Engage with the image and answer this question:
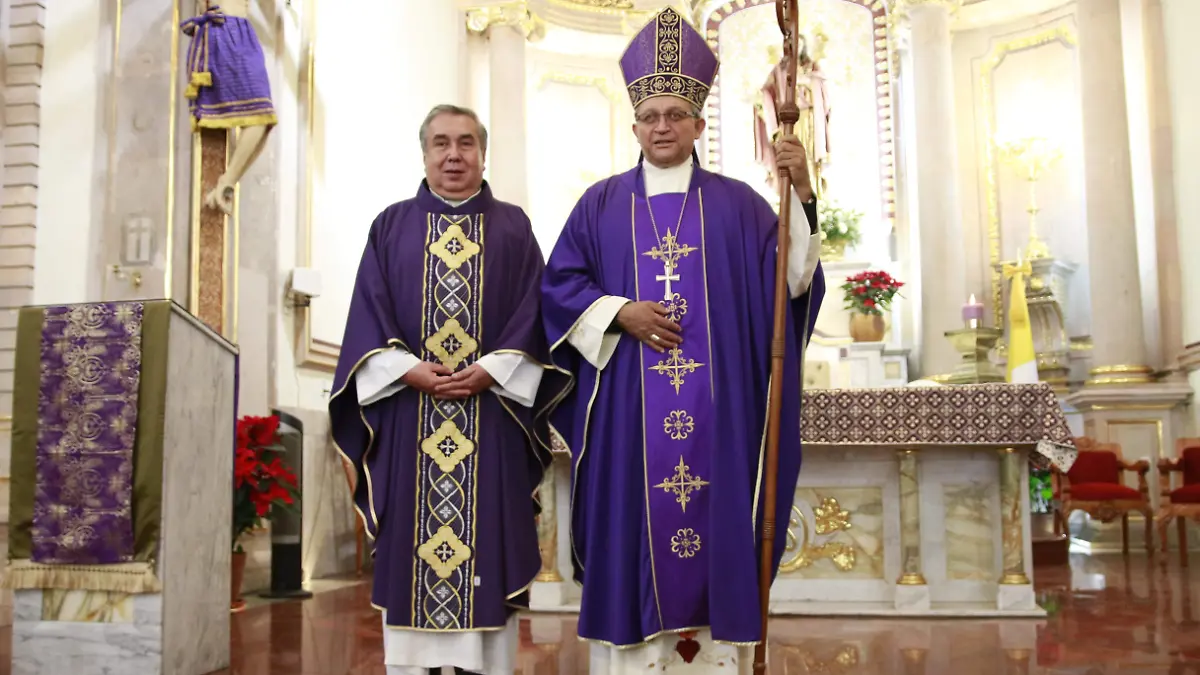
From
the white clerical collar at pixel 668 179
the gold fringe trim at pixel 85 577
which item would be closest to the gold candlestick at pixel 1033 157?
the white clerical collar at pixel 668 179

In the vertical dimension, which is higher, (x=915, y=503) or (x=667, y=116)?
(x=667, y=116)

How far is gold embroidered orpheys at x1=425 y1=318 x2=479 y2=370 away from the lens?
3.07 metres

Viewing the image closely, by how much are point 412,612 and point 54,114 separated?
3.91 meters

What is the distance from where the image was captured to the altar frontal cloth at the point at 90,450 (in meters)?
3.45

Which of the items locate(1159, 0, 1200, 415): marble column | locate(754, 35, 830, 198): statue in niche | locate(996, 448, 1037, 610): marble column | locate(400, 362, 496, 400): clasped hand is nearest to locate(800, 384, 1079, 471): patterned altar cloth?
locate(996, 448, 1037, 610): marble column

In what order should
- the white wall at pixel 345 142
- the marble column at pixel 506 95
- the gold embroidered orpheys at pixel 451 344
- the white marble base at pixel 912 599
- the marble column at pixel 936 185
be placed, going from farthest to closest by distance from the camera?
the marble column at pixel 506 95 → the marble column at pixel 936 185 → the white wall at pixel 345 142 → the white marble base at pixel 912 599 → the gold embroidered orpheys at pixel 451 344

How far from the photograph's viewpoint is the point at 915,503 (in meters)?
5.31

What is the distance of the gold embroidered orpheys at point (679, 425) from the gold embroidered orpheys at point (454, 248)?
29.0 inches

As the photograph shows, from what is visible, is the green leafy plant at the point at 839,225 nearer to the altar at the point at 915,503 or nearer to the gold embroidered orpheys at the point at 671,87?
the altar at the point at 915,503

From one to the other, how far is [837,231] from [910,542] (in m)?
5.61

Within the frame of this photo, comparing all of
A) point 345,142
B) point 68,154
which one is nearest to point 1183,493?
point 345,142

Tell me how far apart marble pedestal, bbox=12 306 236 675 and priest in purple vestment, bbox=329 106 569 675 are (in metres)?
0.79

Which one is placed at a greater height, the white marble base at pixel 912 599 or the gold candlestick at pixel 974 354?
the gold candlestick at pixel 974 354

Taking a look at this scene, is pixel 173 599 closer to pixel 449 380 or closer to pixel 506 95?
pixel 449 380
